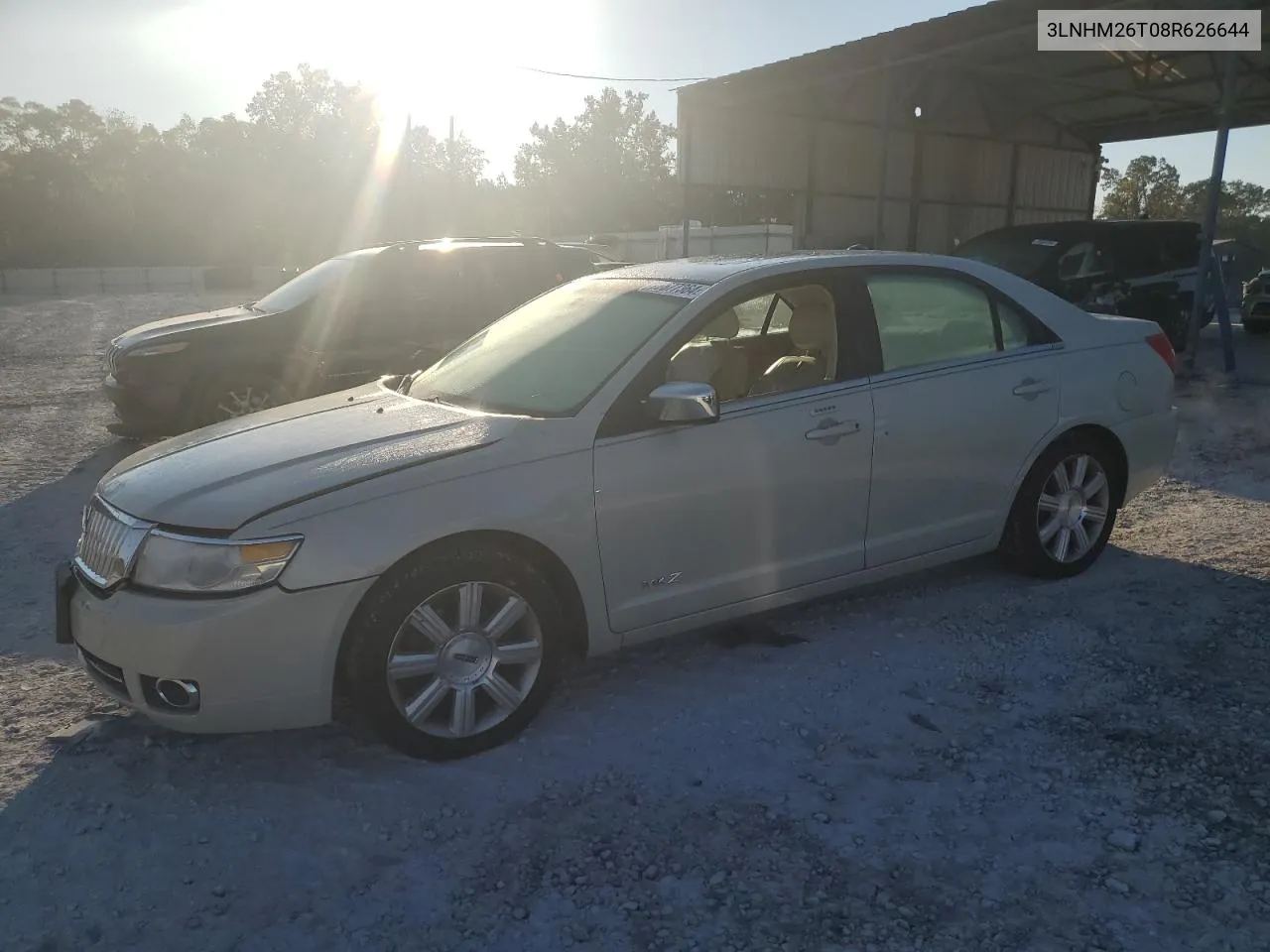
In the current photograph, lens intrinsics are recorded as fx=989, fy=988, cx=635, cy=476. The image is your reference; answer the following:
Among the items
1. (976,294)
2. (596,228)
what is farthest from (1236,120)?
(596,228)

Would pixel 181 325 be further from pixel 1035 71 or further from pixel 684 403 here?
pixel 1035 71

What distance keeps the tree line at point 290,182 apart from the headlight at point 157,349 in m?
31.5

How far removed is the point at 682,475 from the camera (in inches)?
141

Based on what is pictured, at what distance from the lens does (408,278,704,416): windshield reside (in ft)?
12.2

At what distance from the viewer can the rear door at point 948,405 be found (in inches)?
163

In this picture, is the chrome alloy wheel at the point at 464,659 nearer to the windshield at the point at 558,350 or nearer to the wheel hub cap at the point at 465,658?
the wheel hub cap at the point at 465,658

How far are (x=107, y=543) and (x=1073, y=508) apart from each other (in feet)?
13.7

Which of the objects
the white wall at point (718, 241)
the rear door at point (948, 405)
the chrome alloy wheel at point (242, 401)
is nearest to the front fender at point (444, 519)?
the rear door at point (948, 405)

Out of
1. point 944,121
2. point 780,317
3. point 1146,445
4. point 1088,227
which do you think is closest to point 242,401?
point 780,317

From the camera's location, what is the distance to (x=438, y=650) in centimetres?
321

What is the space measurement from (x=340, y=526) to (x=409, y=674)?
0.54m

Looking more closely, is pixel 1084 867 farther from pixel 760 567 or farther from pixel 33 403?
pixel 33 403

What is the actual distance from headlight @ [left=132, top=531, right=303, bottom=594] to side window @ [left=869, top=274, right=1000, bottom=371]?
8.31 ft

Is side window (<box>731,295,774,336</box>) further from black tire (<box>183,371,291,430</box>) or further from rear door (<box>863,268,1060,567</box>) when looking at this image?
black tire (<box>183,371,291,430</box>)
